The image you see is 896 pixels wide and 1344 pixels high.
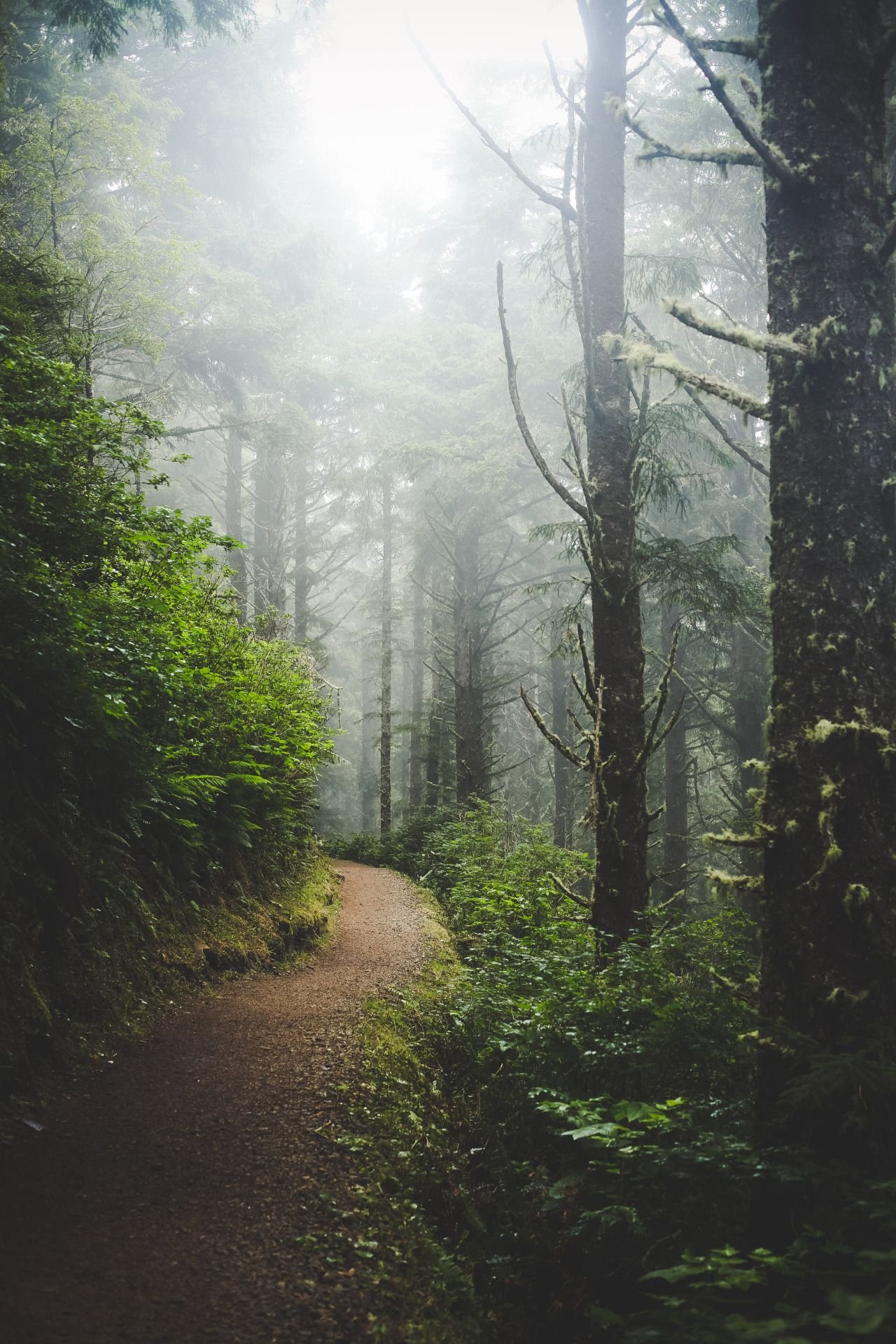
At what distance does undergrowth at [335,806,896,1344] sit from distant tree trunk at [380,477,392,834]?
1336cm

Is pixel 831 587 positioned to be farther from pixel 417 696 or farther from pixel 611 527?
pixel 417 696

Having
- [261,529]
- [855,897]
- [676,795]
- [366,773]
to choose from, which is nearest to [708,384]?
[855,897]

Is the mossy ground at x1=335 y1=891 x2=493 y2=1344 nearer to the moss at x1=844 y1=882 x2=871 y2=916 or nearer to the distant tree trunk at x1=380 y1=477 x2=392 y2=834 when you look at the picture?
the moss at x1=844 y1=882 x2=871 y2=916

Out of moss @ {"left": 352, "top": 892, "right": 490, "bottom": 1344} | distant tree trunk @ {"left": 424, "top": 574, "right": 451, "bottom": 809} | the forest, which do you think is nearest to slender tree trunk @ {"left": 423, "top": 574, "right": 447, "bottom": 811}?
distant tree trunk @ {"left": 424, "top": 574, "right": 451, "bottom": 809}

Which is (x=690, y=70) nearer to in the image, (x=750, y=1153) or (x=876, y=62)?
(x=876, y=62)

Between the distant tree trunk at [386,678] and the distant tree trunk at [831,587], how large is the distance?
15.6 metres

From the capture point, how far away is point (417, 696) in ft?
95.3

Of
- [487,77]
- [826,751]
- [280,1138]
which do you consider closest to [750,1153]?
[826,751]

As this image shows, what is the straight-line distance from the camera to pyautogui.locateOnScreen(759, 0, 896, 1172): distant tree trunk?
2586 mm

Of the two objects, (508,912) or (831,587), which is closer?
(831,587)

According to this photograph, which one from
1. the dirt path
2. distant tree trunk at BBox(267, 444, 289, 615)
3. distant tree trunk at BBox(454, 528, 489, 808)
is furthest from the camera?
distant tree trunk at BBox(267, 444, 289, 615)

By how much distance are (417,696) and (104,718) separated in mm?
24685

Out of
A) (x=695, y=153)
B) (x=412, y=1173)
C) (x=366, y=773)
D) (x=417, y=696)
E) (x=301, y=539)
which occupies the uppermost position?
(x=301, y=539)

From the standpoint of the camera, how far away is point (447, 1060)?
177 inches
